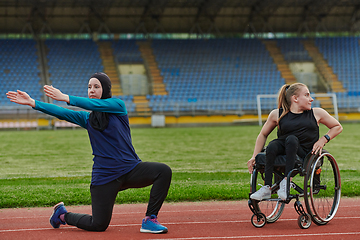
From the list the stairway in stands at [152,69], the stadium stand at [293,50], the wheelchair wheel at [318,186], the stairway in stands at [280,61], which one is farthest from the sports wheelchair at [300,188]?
the stadium stand at [293,50]

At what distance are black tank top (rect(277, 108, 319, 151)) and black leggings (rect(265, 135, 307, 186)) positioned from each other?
0.32ft

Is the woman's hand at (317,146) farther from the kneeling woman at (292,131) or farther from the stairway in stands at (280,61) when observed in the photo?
the stairway in stands at (280,61)

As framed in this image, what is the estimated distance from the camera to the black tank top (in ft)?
14.5

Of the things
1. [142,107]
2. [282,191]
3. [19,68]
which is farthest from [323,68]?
[282,191]

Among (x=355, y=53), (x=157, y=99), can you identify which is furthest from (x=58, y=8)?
(x=355, y=53)

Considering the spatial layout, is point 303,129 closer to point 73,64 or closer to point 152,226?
point 152,226

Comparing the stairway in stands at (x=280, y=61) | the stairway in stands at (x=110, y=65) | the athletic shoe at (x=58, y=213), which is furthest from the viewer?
the stairway in stands at (x=280, y=61)

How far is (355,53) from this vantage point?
3562 cm

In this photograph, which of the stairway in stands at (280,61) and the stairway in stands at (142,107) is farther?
the stairway in stands at (280,61)

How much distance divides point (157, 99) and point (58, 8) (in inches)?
478

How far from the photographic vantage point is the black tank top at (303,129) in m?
4.41

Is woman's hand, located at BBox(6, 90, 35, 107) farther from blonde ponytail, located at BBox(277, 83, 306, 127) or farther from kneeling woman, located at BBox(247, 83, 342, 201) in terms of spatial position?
blonde ponytail, located at BBox(277, 83, 306, 127)

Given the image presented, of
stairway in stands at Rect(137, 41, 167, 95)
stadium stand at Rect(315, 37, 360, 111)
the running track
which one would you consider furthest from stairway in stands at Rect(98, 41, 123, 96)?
the running track

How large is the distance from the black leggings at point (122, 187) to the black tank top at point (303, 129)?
1.37m
